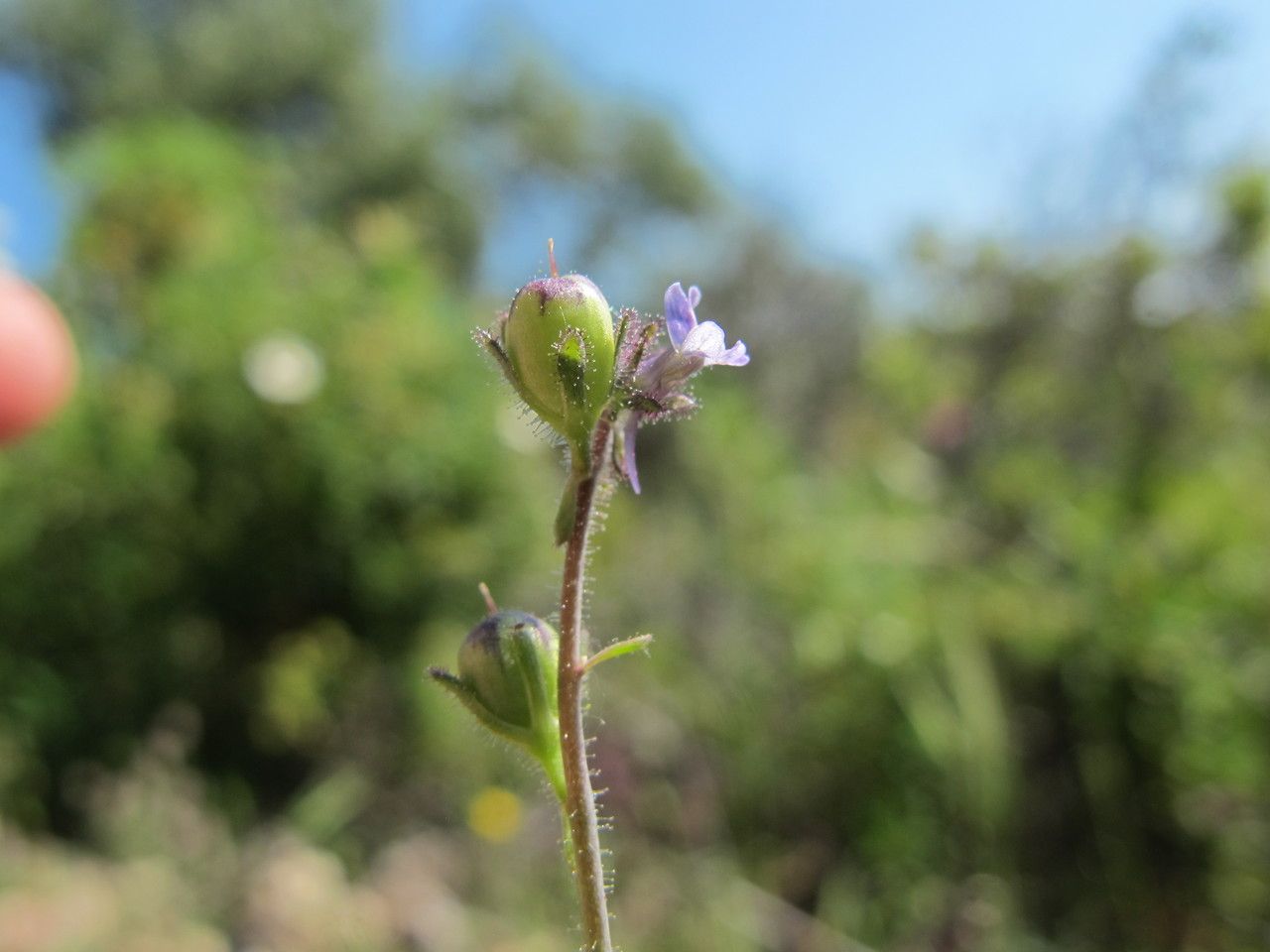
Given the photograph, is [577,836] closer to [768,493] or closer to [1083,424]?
[768,493]

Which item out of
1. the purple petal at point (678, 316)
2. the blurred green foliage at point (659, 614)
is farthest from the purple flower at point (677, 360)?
the blurred green foliage at point (659, 614)

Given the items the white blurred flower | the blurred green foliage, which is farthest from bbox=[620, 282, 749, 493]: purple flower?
the white blurred flower

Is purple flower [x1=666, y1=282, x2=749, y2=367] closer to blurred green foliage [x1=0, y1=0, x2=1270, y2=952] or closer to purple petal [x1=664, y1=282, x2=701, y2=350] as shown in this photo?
purple petal [x1=664, y1=282, x2=701, y2=350]

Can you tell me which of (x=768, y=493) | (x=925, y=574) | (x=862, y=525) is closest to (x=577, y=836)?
(x=925, y=574)

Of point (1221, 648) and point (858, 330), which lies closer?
point (1221, 648)

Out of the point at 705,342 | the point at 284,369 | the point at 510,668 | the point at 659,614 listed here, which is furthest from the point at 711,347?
the point at 659,614

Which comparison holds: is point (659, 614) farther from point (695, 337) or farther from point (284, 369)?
point (695, 337)

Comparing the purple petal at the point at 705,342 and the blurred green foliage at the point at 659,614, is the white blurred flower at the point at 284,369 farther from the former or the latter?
the purple petal at the point at 705,342
